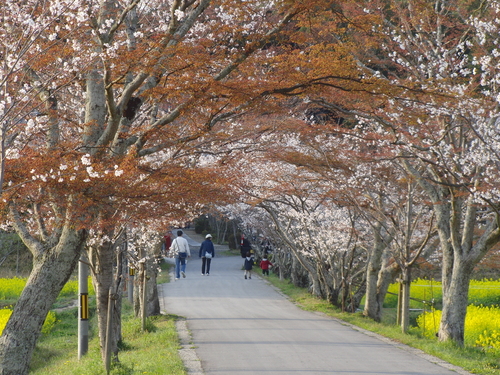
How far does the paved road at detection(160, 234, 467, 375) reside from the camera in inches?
299

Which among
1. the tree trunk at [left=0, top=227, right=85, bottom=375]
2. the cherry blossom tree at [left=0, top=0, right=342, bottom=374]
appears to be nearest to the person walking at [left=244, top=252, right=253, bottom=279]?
the cherry blossom tree at [left=0, top=0, right=342, bottom=374]

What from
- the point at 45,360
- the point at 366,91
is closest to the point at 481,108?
the point at 366,91

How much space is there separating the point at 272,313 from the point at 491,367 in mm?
7208

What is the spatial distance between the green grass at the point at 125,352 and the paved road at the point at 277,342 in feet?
1.71

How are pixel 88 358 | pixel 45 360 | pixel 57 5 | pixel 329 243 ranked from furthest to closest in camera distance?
pixel 329 243 → pixel 45 360 → pixel 88 358 → pixel 57 5

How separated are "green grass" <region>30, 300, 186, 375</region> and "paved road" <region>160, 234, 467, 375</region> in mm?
522

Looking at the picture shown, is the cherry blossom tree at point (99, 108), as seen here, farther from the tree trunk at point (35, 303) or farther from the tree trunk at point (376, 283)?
the tree trunk at point (376, 283)

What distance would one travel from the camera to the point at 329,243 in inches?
640

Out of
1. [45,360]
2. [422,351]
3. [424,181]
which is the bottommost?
[45,360]

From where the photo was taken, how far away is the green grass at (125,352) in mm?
7519

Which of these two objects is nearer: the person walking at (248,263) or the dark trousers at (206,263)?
the dark trousers at (206,263)

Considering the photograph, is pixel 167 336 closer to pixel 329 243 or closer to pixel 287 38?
pixel 287 38

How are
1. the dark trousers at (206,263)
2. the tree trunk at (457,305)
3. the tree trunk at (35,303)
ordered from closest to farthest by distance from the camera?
the tree trunk at (35,303) → the tree trunk at (457,305) → the dark trousers at (206,263)

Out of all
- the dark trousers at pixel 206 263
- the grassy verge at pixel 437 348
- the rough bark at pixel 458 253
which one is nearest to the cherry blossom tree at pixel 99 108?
the grassy verge at pixel 437 348
